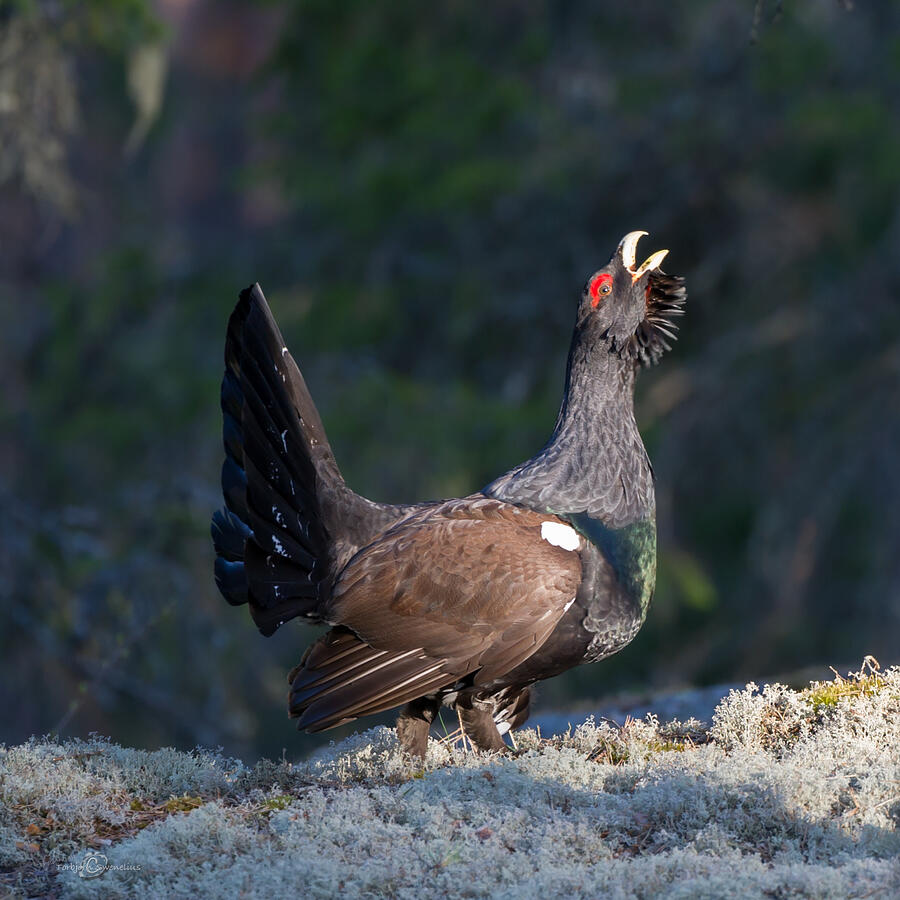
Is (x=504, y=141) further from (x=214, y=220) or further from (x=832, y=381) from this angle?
(x=214, y=220)

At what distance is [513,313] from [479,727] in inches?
258

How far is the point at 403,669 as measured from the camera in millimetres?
4402

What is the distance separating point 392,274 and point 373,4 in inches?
106

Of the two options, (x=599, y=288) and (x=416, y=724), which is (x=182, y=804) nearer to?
(x=416, y=724)

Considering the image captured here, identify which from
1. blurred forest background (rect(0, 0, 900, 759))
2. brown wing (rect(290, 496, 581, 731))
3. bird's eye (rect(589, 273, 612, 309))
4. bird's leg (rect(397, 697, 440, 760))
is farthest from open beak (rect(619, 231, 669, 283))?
blurred forest background (rect(0, 0, 900, 759))

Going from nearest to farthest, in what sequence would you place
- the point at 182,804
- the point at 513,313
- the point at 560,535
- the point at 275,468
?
1. the point at 182,804
2. the point at 560,535
3. the point at 275,468
4. the point at 513,313

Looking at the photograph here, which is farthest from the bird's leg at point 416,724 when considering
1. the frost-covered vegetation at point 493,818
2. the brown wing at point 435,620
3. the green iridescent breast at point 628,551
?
the green iridescent breast at point 628,551

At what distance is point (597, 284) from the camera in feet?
16.8

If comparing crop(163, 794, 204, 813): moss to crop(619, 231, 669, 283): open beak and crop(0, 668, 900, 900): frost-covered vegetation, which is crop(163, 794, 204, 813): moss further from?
crop(619, 231, 669, 283): open beak

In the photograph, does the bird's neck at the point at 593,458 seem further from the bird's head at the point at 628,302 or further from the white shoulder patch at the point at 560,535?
the white shoulder patch at the point at 560,535

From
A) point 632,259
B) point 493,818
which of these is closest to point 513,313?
point 632,259

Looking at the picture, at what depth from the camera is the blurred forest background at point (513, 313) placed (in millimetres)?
9695

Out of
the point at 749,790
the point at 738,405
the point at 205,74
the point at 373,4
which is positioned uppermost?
the point at 205,74

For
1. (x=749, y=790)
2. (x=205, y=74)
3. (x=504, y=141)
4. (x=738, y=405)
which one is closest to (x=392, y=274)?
(x=504, y=141)
